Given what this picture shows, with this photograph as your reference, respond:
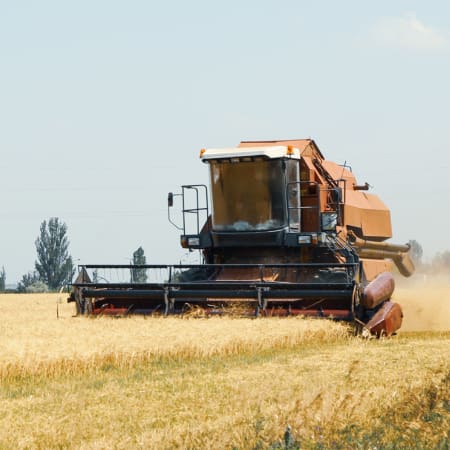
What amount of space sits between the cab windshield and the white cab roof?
0.14m

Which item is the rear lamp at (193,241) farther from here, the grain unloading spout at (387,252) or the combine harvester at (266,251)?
the grain unloading spout at (387,252)

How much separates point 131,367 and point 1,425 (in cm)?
350

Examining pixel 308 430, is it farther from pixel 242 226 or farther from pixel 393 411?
pixel 242 226

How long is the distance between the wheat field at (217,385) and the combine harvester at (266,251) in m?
0.91

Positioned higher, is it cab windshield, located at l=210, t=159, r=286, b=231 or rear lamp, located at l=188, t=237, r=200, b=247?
cab windshield, located at l=210, t=159, r=286, b=231

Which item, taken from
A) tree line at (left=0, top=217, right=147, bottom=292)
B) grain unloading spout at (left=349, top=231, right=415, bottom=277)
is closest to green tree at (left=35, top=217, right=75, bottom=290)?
tree line at (left=0, top=217, right=147, bottom=292)

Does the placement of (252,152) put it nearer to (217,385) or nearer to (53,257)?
(217,385)

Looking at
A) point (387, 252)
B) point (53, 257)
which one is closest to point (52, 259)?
point (53, 257)

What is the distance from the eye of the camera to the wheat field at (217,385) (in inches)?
242

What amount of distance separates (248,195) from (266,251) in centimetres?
99

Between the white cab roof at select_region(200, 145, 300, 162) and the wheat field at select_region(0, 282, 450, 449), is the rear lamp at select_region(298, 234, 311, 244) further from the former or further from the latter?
the wheat field at select_region(0, 282, 450, 449)

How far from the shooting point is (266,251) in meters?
15.7

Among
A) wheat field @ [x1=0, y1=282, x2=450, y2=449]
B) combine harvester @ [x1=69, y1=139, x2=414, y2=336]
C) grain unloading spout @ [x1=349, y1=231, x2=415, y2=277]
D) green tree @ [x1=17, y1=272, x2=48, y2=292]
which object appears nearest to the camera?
wheat field @ [x1=0, y1=282, x2=450, y2=449]

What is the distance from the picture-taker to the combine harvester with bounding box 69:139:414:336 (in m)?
14.0
